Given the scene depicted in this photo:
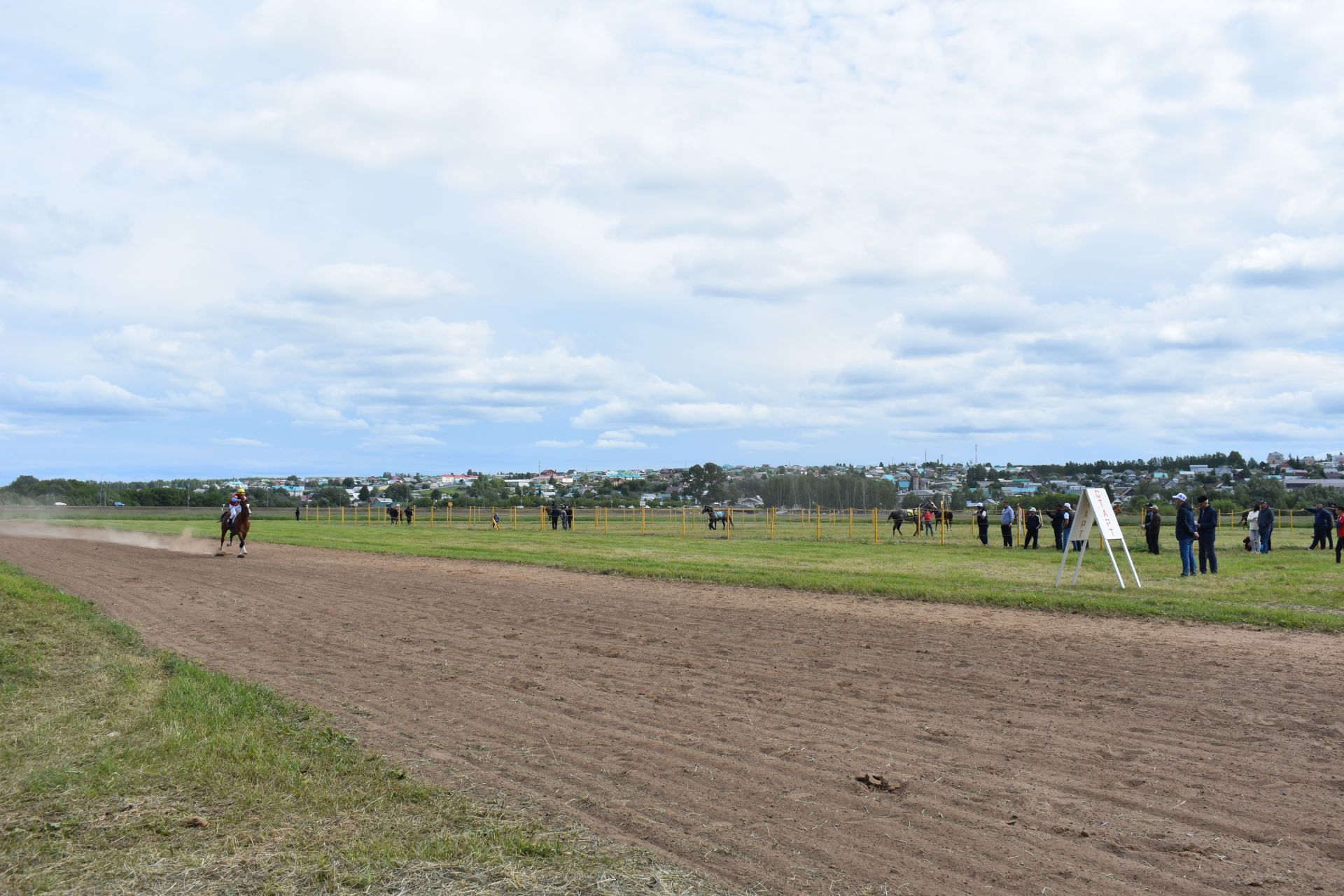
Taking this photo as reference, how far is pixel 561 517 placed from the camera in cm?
5128

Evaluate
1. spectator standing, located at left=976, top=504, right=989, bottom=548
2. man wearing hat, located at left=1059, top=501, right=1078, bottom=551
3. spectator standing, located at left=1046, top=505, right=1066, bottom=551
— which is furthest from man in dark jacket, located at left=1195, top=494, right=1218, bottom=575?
spectator standing, located at left=976, top=504, right=989, bottom=548

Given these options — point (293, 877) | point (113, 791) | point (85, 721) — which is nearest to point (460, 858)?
point (293, 877)

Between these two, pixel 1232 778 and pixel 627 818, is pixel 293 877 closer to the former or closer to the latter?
pixel 627 818

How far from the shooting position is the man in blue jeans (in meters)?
21.1

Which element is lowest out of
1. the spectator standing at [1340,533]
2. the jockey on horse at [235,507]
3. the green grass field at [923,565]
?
the green grass field at [923,565]

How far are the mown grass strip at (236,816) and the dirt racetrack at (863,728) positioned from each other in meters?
0.48

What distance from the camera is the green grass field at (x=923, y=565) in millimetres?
16422

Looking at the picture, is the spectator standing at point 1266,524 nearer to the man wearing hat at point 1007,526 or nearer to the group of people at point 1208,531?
the group of people at point 1208,531

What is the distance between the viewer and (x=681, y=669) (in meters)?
10.5

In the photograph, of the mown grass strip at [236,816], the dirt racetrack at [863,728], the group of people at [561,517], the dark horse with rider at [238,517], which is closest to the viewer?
the mown grass strip at [236,816]

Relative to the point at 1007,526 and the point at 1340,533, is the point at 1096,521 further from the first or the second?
the point at 1007,526

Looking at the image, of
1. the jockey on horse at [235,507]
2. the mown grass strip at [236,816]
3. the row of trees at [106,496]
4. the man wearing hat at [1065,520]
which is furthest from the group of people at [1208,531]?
the row of trees at [106,496]

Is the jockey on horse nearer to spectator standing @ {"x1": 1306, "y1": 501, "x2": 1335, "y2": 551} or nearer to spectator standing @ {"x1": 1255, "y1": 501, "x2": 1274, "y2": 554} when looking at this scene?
spectator standing @ {"x1": 1255, "y1": 501, "x2": 1274, "y2": 554}

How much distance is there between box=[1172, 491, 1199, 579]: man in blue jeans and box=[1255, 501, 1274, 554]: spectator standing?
Result: 34.8 ft
